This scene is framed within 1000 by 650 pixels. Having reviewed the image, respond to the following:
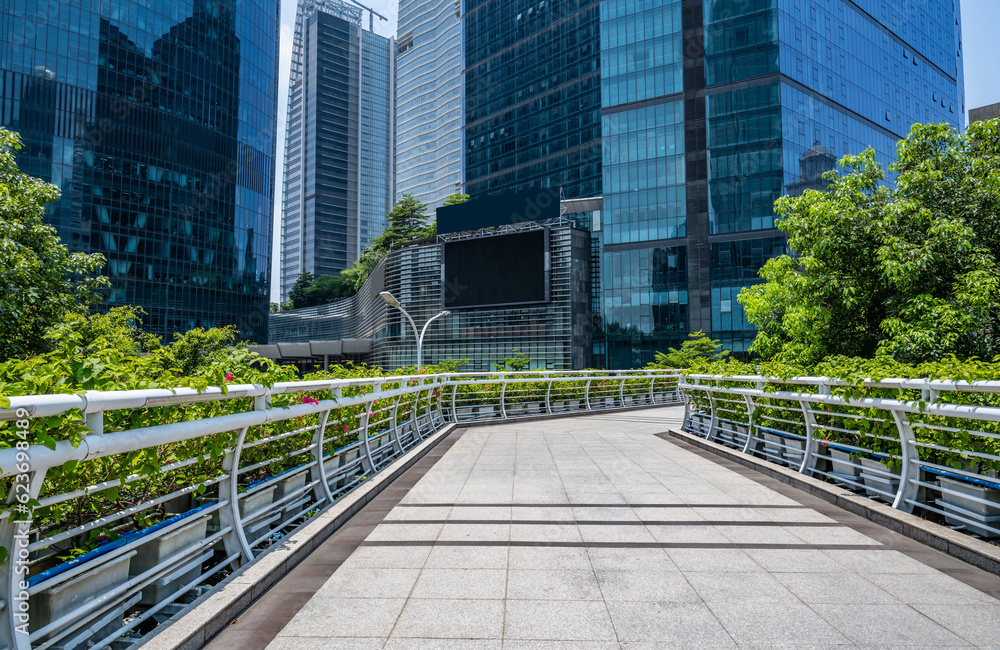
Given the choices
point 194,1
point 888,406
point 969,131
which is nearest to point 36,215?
point 888,406

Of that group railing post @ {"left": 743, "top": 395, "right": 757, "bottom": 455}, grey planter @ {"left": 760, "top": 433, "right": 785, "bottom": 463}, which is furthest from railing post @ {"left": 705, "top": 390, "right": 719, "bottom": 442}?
grey planter @ {"left": 760, "top": 433, "right": 785, "bottom": 463}

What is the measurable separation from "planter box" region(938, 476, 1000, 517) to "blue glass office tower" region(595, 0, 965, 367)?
175ft

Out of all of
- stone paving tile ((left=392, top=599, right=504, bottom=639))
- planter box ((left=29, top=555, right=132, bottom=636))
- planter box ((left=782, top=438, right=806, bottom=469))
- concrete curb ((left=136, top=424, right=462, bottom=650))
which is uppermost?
planter box ((left=29, top=555, right=132, bottom=636))

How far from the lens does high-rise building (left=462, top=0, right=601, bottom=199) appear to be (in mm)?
74438

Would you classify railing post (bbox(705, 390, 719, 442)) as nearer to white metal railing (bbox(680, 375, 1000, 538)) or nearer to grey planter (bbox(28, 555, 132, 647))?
white metal railing (bbox(680, 375, 1000, 538))

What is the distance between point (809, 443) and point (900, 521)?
2.33 m

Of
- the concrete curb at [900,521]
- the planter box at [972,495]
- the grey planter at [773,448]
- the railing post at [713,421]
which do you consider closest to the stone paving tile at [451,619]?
the concrete curb at [900,521]

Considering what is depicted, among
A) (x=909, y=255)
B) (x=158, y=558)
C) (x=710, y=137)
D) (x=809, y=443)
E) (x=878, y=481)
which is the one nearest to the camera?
(x=158, y=558)

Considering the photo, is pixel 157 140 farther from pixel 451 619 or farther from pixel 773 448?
pixel 451 619

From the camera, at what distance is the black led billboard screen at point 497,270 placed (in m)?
52.4

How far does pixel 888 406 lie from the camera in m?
5.64

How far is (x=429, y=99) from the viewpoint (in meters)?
177

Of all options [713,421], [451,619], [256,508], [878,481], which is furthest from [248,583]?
[713,421]

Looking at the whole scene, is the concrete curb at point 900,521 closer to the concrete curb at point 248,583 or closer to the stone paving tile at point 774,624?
the stone paving tile at point 774,624
